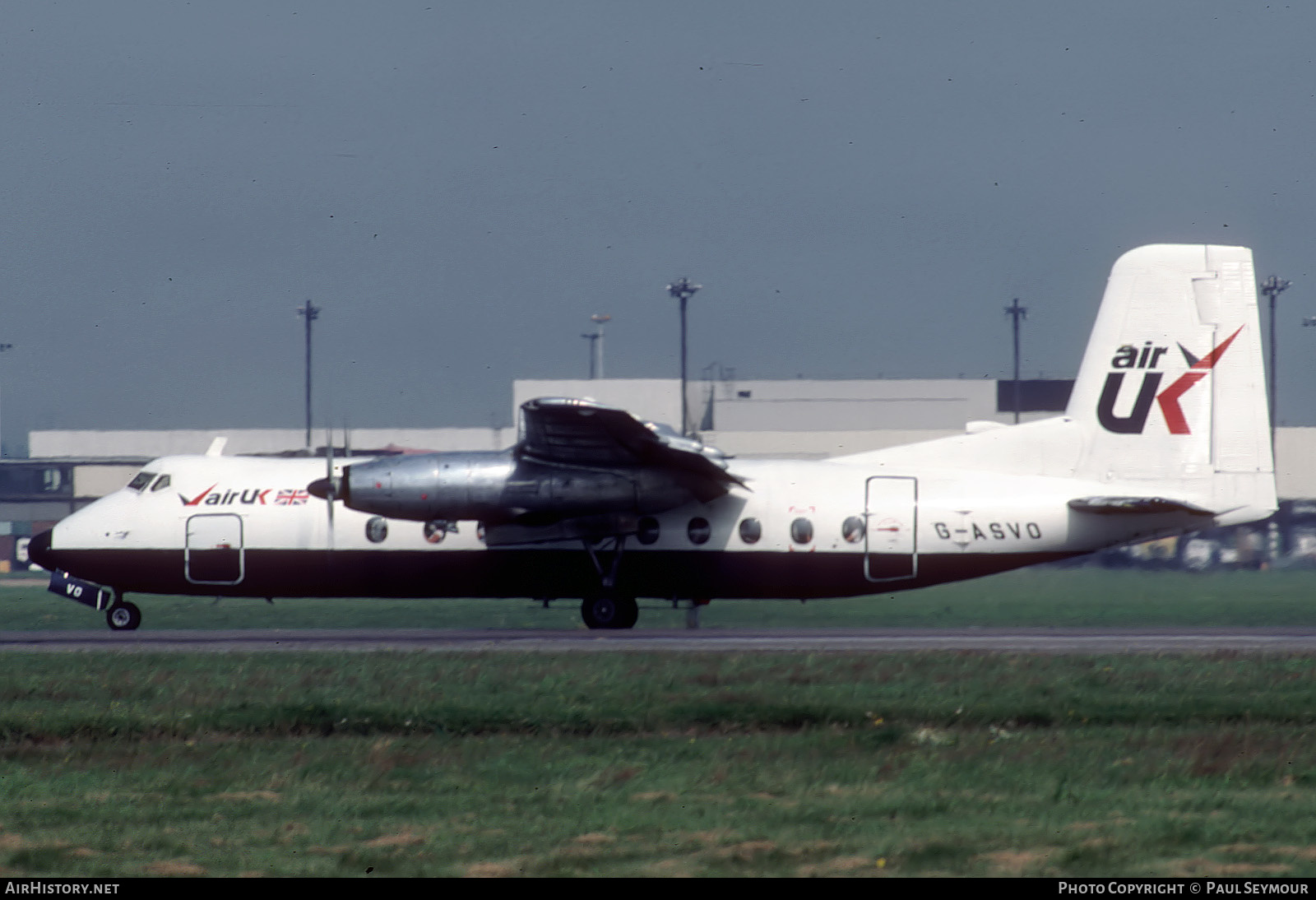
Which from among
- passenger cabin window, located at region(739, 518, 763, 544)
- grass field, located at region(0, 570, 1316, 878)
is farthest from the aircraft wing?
grass field, located at region(0, 570, 1316, 878)

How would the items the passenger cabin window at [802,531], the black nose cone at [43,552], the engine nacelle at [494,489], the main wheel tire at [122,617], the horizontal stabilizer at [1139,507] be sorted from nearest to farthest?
the horizontal stabilizer at [1139,507], the engine nacelle at [494,489], the passenger cabin window at [802,531], the black nose cone at [43,552], the main wheel tire at [122,617]

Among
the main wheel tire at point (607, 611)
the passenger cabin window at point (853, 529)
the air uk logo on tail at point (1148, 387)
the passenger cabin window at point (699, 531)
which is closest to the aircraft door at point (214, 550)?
the main wheel tire at point (607, 611)

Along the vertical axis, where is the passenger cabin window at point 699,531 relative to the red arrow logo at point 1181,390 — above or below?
below

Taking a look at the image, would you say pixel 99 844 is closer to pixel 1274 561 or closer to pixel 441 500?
pixel 441 500

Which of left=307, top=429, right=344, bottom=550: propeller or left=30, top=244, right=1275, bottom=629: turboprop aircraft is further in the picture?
left=307, top=429, right=344, bottom=550: propeller

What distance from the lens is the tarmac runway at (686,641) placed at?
75.4ft

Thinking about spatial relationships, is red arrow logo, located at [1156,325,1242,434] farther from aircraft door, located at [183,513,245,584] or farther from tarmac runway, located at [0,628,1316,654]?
aircraft door, located at [183,513,245,584]

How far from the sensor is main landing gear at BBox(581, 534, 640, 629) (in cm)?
2683

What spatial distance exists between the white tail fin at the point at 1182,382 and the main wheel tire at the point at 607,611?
846cm

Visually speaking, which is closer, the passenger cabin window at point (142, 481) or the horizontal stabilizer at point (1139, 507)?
the horizontal stabilizer at point (1139, 507)

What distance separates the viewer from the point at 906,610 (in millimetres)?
34188

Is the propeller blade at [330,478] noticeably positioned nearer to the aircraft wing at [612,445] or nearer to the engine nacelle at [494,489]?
the engine nacelle at [494,489]

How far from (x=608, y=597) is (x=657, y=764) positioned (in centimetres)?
1397
